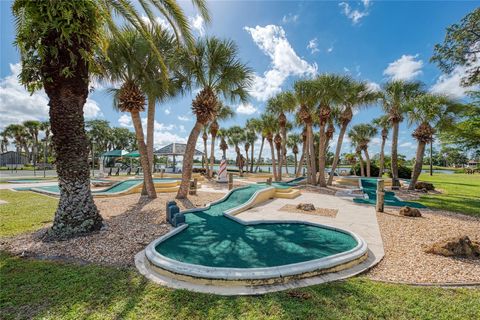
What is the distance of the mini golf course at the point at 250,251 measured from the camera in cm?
368

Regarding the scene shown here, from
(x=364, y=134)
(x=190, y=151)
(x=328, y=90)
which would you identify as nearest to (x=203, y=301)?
(x=190, y=151)

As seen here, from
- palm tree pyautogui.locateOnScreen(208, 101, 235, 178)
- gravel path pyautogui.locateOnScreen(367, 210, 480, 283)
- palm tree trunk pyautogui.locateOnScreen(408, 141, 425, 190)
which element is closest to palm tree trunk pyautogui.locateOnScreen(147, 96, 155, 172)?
gravel path pyautogui.locateOnScreen(367, 210, 480, 283)

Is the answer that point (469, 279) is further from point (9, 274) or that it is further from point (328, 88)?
point (328, 88)

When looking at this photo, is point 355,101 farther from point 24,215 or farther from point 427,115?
point 24,215

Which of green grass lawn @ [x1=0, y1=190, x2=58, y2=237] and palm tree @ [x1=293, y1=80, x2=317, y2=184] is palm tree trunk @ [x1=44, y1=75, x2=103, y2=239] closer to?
green grass lawn @ [x1=0, y1=190, x2=58, y2=237]

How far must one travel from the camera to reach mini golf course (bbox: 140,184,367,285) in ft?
12.1

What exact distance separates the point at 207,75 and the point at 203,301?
977 cm

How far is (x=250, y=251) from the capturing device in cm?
477

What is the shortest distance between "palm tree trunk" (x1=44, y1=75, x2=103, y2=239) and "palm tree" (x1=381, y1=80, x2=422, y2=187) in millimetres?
20512

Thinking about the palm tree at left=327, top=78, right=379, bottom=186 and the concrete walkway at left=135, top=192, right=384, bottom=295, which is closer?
the concrete walkway at left=135, top=192, right=384, bottom=295

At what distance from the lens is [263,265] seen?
13.3 ft

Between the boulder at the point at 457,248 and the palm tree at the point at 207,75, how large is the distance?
30.0 feet

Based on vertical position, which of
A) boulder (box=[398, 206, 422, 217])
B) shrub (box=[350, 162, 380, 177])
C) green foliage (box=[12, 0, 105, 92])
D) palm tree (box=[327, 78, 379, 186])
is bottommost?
boulder (box=[398, 206, 422, 217])

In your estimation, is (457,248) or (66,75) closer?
(457,248)
